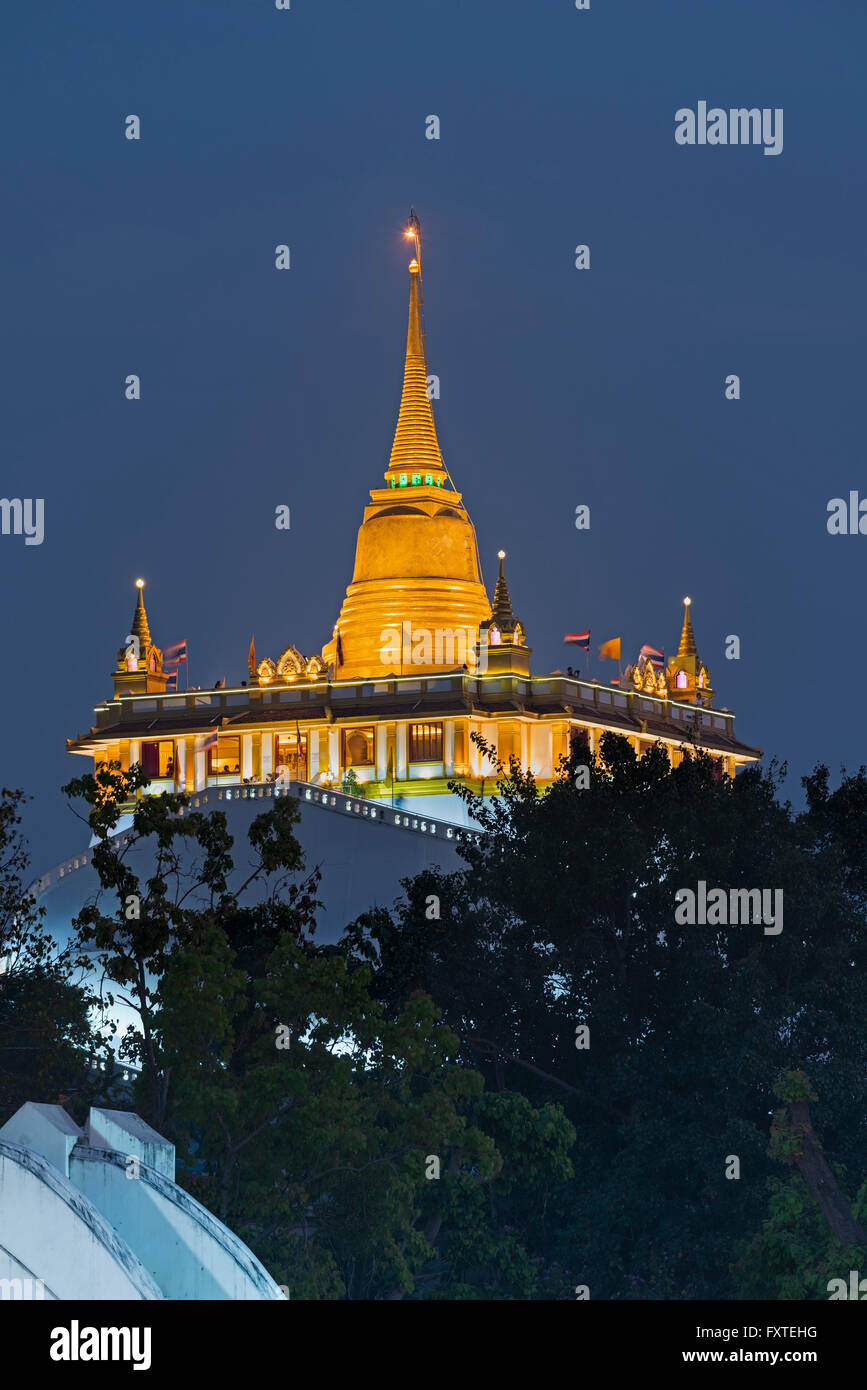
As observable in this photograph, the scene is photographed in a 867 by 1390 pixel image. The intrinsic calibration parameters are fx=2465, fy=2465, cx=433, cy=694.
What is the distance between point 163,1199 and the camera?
26328 millimetres

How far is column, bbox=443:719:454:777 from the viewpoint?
2987 inches

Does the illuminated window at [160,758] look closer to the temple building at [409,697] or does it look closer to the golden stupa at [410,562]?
the temple building at [409,697]

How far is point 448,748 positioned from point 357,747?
3539mm

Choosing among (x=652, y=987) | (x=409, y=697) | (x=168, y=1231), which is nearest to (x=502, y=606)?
(x=409, y=697)

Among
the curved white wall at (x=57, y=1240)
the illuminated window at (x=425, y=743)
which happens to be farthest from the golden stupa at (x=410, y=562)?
the curved white wall at (x=57, y=1240)

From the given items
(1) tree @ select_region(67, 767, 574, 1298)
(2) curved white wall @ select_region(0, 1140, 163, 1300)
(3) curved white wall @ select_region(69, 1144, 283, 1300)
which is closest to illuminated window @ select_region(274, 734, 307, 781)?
(1) tree @ select_region(67, 767, 574, 1298)

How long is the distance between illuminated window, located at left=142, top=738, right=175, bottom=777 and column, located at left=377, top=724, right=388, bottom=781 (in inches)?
298

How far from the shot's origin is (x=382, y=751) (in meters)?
77.1

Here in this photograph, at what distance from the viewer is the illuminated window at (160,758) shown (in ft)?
265

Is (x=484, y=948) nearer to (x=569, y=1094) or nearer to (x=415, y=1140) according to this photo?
(x=569, y=1094)

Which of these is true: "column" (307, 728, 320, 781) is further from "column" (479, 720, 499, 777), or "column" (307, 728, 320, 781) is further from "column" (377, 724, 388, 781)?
"column" (479, 720, 499, 777)

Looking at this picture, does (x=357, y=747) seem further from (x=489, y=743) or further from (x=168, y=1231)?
(x=168, y=1231)

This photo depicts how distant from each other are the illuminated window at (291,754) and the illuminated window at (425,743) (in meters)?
3.95
